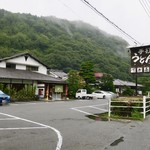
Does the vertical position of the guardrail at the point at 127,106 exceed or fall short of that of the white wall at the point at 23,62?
it falls short

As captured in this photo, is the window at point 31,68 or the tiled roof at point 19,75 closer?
the tiled roof at point 19,75

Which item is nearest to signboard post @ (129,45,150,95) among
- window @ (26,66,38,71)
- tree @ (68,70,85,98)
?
window @ (26,66,38,71)

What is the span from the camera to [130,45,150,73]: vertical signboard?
60.6 feet

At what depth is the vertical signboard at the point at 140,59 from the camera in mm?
18469

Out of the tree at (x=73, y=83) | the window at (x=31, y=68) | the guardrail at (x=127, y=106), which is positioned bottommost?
the guardrail at (x=127, y=106)

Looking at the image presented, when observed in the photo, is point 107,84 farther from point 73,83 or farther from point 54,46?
point 54,46

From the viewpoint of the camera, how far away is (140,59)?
19.0 metres

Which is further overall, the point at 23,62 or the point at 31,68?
the point at 31,68

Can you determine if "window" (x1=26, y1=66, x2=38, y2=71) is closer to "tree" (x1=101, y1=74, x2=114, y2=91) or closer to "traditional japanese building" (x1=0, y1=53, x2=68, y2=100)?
"traditional japanese building" (x1=0, y1=53, x2=68, y2=100)

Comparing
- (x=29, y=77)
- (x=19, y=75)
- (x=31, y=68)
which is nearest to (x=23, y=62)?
(x=31, y=68)

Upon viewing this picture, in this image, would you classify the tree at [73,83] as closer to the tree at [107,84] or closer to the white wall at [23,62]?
the white wall at [23,62]

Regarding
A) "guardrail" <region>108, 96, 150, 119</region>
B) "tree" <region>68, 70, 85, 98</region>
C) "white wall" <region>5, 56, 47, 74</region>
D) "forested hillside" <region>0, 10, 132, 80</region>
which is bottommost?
"guardrail" <region>108, 96, 150, 119</region>

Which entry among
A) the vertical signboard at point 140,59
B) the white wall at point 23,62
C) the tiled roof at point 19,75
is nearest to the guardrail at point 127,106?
the vertical signboard at point 140,59

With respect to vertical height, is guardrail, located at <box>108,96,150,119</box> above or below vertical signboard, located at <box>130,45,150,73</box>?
below
